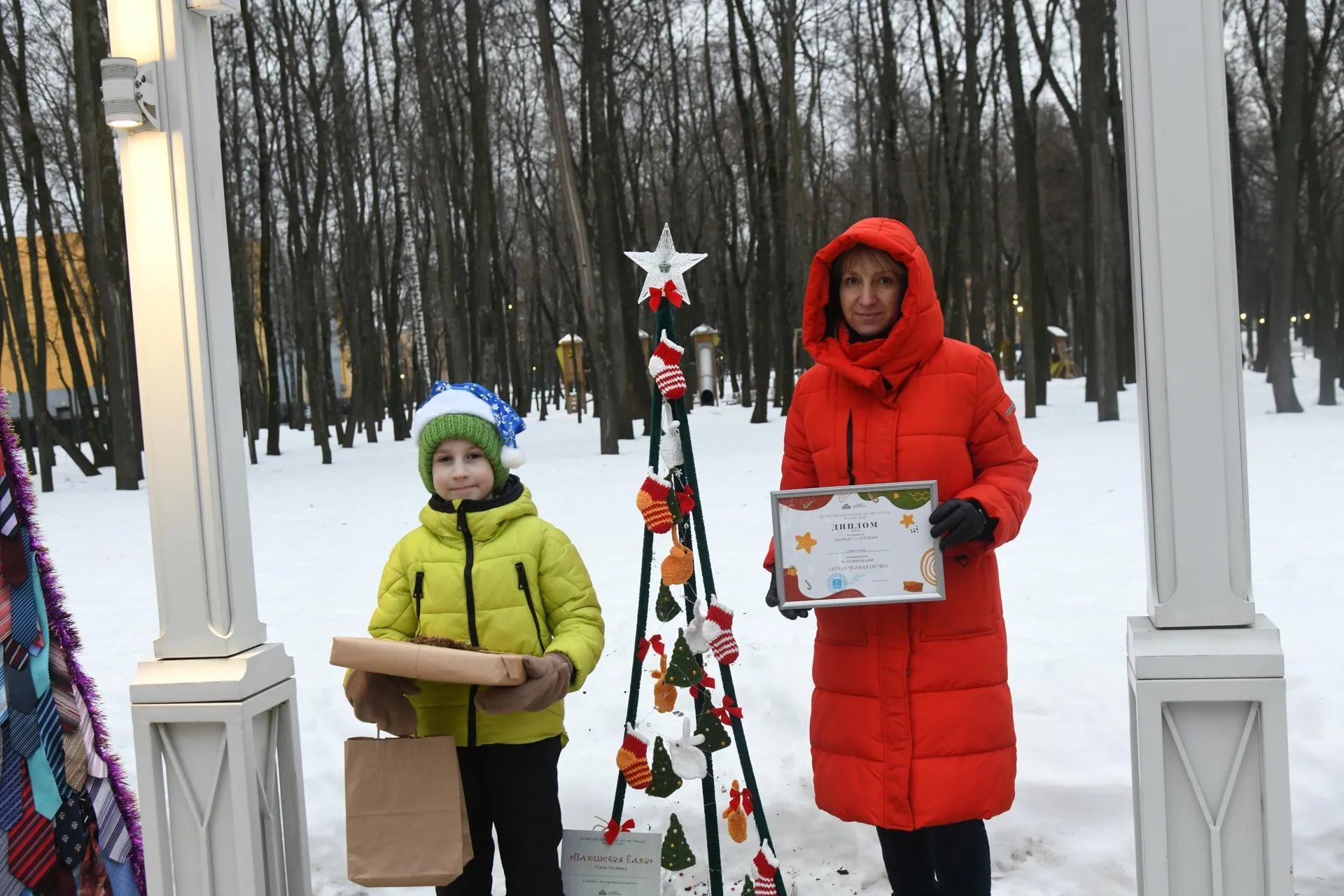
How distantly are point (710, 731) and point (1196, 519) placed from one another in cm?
140

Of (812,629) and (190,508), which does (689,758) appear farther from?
(812,629)

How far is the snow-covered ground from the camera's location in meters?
3.95

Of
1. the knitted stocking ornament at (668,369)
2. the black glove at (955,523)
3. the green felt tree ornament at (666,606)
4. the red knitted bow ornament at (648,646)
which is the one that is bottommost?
the red knitted bow ornament at (648,646)

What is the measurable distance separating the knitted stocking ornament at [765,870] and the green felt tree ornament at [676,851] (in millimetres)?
191

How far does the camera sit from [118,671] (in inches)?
244

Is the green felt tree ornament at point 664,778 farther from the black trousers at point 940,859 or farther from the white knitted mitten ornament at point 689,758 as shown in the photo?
the black trousers at point 940,859

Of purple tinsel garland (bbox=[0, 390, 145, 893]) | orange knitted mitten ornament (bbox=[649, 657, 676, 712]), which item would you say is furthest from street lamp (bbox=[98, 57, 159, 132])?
orange knitted mitten ornament (bbox=[649, 657, 676, 712])

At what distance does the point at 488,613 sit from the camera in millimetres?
2943

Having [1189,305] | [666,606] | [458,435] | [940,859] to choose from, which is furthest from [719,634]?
[1189,305]

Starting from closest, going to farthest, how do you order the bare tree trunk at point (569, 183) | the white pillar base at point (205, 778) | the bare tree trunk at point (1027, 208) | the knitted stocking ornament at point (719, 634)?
the white pillar base at point (205, 778) → the knitted stocking ornament at point (719, 634) → the bare tree trunk at point (569, 183) → the bare tree trunk at point (1027, 208)

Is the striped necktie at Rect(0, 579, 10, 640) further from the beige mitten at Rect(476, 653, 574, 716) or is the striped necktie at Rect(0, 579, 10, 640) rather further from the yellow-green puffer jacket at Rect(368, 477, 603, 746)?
the beige mitten at Rect(476, 653, 574, 716)

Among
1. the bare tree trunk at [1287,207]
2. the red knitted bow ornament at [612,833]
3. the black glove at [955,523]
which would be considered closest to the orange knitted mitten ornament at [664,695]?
the red knitted bow ornament at [612,833]

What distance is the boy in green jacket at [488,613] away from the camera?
2943 millimetres

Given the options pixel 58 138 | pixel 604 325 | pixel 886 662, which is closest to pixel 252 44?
pixel 604 325
